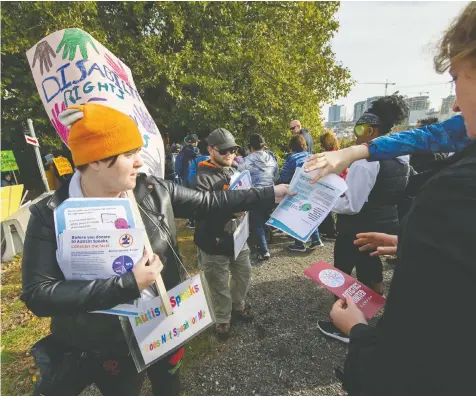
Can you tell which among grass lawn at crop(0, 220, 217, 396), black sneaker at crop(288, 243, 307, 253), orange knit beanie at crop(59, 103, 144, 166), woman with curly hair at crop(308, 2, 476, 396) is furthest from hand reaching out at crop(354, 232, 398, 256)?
black sneaker at crop(288, 243, 307, 253)

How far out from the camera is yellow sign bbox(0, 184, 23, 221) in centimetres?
560

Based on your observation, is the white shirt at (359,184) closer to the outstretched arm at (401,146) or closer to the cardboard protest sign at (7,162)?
the outstretched arm at (401,146)

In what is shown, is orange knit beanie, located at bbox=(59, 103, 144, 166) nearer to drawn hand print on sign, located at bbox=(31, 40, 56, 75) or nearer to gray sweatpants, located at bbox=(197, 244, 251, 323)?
drawn hand print on sign, located at bbox=(31, 40, 56, 75)

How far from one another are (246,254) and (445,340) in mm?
2518

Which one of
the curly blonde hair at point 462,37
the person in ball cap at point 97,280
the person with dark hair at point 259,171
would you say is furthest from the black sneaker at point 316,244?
the curly blonde hair at point 462,37

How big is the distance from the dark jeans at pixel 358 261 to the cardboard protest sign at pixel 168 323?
185 cm

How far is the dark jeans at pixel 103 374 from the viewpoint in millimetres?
1478

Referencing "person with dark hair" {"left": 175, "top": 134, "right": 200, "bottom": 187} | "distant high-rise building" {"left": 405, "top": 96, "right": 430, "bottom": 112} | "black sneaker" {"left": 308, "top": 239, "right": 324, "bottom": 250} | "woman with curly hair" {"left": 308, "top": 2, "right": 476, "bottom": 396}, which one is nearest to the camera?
"woman with curly hair" {"left": 308, "top": 2, "right": 476, "bottom": 396}

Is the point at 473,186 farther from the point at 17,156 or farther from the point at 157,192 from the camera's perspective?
the point at 17,156

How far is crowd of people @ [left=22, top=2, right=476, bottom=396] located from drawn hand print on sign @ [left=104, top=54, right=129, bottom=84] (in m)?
0.78

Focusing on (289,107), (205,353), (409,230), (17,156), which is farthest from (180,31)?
(17,156)

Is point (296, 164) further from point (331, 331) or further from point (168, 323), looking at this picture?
point (168, 323)

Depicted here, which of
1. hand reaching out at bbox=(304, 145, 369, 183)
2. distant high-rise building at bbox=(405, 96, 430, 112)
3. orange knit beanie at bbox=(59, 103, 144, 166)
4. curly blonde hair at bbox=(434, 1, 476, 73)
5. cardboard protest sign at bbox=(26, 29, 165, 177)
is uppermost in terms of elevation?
cardboard protest sign at bbox=(26, 29, 165, 177)

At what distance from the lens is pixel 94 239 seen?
1.14m
